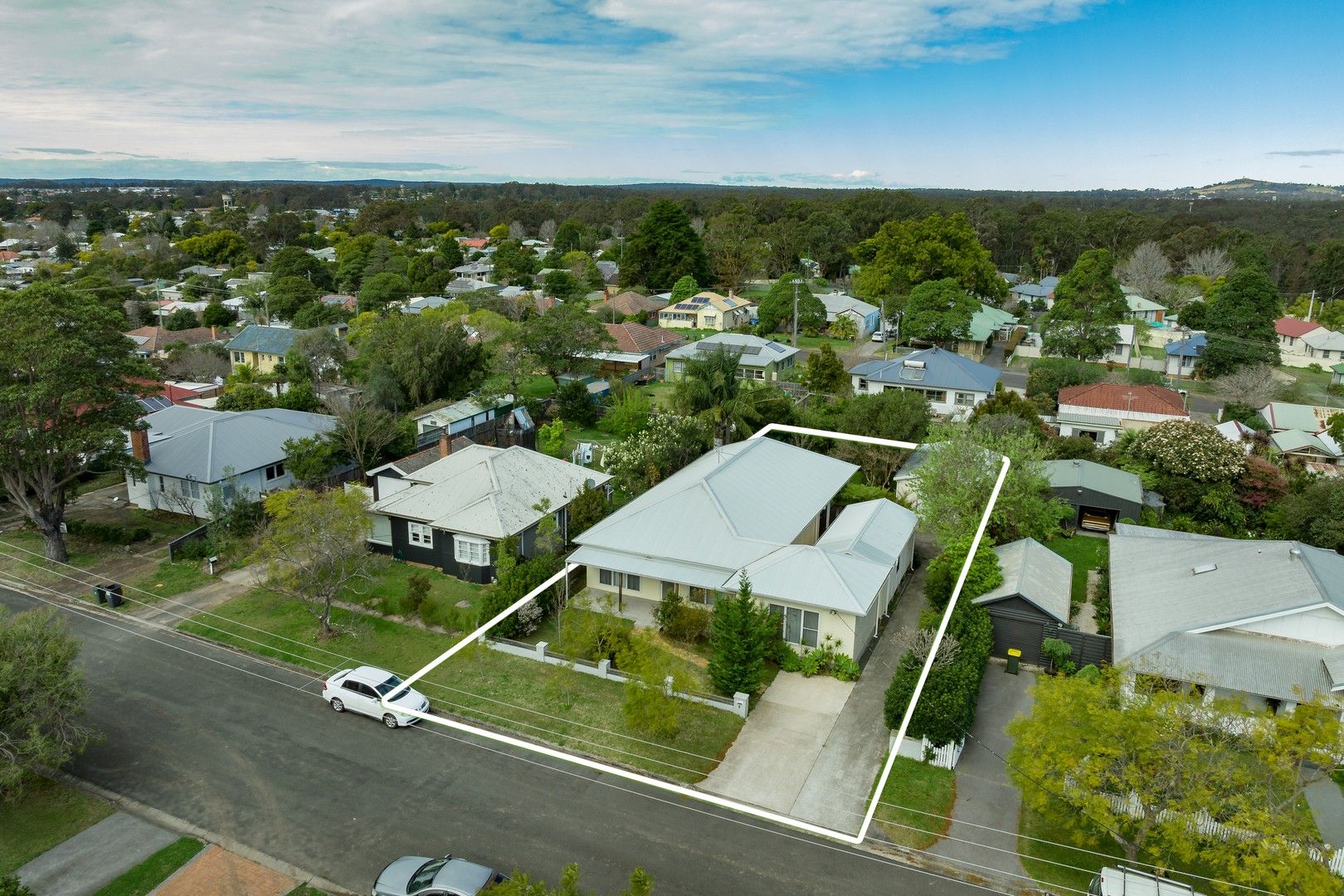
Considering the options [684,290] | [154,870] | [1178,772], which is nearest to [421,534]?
[154,870]

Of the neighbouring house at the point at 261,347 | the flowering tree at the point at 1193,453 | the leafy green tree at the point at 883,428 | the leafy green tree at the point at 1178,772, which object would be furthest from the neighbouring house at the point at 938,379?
the neighbouring house at the point at 261,347

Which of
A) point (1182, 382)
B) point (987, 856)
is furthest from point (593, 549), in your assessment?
point (1182, 382)

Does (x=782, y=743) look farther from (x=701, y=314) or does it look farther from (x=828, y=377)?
(x=701, y=314)

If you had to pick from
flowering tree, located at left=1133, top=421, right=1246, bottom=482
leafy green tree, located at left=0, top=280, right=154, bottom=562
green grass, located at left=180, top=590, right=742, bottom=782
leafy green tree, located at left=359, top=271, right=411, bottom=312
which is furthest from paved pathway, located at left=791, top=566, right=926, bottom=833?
leafy green tree, located at left=359, top=271, right=411, bottom=312

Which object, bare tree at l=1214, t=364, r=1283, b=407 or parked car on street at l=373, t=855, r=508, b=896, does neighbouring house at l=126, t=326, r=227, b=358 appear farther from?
bare tree at l=1214, t=364, r=1283, b=407

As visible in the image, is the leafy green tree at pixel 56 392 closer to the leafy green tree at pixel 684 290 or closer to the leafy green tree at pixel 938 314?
the leafy green tree at pixel 938 314

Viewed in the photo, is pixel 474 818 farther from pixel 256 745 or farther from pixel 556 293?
pixel 556 293

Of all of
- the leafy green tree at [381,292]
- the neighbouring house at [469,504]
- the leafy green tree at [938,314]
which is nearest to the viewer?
the neighbouring house at [469,504]
